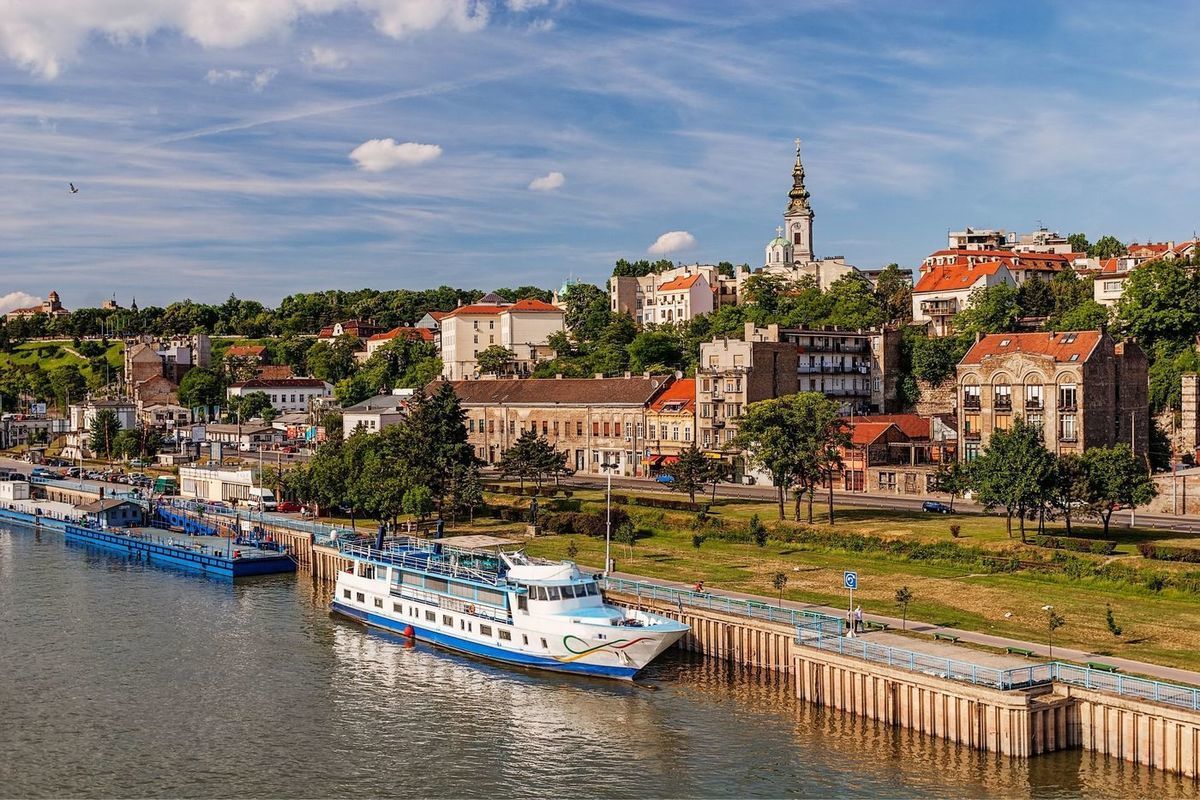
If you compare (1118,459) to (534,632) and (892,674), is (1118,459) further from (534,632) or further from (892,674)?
(534,632)

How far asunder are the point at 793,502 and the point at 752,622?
41.8 meters

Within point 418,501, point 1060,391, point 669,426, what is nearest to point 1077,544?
point 1060,391

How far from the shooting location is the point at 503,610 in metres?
64.5

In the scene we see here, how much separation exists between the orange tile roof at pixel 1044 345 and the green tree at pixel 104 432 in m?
134

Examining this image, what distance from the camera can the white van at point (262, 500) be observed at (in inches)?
4715

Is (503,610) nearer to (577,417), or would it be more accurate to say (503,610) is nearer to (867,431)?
(867,431)

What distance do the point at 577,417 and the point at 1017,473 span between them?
6889 cm

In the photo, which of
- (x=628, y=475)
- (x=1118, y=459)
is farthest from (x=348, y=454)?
(x=1118, y=459)

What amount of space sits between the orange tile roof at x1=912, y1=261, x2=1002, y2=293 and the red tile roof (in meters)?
48.1

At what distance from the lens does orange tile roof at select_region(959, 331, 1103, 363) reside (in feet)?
337

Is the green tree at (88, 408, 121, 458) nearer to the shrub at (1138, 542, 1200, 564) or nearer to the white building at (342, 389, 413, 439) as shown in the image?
the white building at (342, 389, 413, 439)

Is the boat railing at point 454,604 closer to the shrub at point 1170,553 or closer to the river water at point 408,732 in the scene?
the river water at point 408,732

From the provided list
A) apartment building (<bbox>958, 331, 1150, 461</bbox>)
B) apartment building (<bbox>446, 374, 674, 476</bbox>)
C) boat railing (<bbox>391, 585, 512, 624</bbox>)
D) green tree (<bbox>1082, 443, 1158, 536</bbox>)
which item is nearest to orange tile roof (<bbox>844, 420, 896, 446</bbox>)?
apartment building (<bbox>958, 331, 1150, 461</bbox>)

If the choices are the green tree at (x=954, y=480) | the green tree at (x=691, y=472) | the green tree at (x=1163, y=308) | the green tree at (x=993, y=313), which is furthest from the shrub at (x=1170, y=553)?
the green tree at (x=993, y=313)
